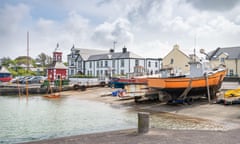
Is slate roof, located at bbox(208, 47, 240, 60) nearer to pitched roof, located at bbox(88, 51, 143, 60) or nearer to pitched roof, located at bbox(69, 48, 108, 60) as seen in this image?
pitched roof, located at bbox(88, 51, 143, 60)

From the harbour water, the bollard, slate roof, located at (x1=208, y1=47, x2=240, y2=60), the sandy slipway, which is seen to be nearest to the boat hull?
the sandy slipway

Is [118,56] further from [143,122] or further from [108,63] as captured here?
[143,122]

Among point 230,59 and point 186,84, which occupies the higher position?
point 230,59

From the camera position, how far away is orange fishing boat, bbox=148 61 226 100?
17.9m

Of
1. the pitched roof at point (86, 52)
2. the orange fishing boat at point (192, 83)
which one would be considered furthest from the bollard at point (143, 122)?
the pitched roof at point (86, 52)

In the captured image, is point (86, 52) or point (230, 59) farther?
point (86, 52)

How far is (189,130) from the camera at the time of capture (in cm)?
1017

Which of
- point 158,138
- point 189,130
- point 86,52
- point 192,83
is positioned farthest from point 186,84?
point 86,52

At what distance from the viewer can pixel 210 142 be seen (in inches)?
314

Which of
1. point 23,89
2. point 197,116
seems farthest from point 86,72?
point 197,116

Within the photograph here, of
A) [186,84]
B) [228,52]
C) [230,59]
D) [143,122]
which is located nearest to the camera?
[143,122]

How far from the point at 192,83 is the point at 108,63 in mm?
41359

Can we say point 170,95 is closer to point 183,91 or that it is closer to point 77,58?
point 183,91

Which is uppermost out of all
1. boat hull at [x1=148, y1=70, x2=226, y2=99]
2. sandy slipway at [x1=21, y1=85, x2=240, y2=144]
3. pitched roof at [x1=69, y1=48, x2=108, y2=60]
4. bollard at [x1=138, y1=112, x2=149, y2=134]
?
pitched roof at [x1=69, y1=48, x2=108, y2=60]
